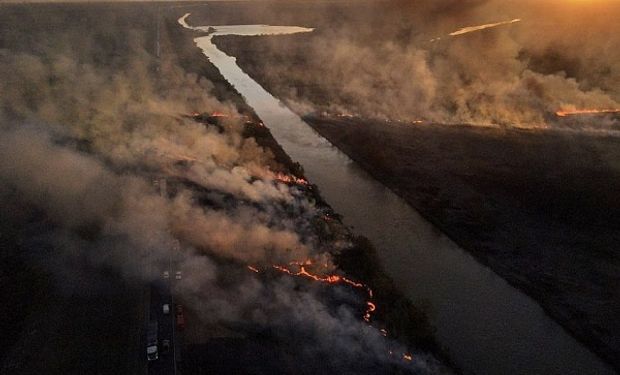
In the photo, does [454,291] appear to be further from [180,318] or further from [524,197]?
[180,318]

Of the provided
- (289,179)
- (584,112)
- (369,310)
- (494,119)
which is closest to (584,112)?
(584,112)

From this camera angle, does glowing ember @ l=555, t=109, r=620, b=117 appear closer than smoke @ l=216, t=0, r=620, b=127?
Yes

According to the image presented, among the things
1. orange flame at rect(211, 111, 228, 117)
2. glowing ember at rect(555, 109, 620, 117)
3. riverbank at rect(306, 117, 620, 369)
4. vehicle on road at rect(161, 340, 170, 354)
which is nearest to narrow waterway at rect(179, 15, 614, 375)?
riverbank at rect(306, 117, 620, 369)

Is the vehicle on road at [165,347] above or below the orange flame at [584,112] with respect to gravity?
below

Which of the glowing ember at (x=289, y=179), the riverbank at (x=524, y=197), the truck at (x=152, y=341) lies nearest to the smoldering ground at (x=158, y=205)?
the glowing ember at (x=289, y=179)

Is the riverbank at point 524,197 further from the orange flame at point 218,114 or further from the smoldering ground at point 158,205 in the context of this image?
the orange flame at point 218,114

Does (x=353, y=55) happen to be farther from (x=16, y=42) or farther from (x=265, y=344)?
(x=265, y=344)

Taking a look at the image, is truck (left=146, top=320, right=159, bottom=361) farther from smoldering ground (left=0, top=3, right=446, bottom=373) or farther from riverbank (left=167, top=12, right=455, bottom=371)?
riverbank (left=167, top=12, right=455, bottom=371)
